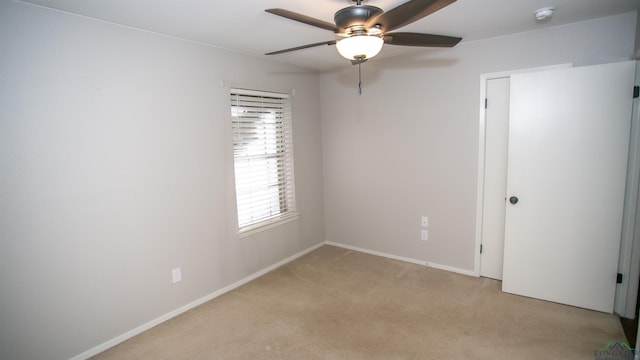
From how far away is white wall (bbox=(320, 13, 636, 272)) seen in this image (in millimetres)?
2861

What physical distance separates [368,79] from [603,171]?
241 cm

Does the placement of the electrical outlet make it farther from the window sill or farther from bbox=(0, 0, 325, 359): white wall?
the window sill

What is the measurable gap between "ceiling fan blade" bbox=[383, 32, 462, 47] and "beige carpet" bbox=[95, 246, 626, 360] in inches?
81.6

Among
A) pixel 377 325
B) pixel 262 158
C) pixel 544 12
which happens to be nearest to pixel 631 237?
pixel 544 12

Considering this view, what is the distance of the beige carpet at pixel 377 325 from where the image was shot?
231 centimetres

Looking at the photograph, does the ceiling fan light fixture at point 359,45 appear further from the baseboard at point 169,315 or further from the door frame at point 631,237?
the baseboard at point 169,315

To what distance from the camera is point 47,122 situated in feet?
6.93

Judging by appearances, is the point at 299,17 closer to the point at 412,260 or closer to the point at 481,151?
the point at 481,151

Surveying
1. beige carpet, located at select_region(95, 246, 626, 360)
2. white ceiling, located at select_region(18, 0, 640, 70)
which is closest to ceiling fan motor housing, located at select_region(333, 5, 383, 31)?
white ceiling, located at select_region(18, 0, 640, 70)

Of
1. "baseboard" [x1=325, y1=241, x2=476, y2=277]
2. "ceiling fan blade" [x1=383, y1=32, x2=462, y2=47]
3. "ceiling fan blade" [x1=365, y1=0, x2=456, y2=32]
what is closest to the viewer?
"ceiling fan blade" [x1=365, y1=0, x2=456, y2=32]

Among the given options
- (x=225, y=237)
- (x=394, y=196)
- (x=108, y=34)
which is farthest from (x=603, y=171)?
(x=108, y=34)

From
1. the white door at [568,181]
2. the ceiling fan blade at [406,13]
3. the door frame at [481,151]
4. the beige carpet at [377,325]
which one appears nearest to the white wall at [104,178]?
the beige carpet at [377,325]

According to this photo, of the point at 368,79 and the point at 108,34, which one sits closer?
the point at 108,34

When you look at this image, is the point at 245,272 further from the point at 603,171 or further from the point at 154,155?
the point at 603,171
